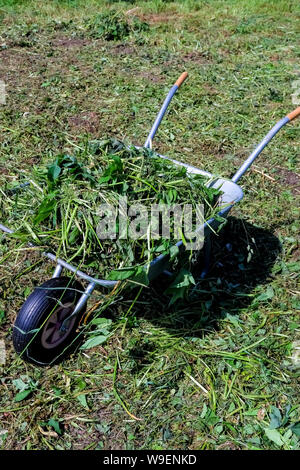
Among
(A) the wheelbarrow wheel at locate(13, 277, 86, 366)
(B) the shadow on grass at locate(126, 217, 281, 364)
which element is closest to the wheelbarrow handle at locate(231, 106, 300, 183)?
(B) the shadow on grass at locate(126, 217, 281, 364)

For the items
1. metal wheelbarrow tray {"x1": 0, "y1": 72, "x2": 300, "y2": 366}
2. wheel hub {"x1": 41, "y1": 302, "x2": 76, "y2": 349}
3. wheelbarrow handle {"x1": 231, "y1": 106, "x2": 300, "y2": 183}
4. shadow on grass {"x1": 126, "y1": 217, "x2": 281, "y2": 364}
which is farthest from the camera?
wheelbarrow handle {"x1": 231, "y1": 106, "x2": 300, "y2": 183}

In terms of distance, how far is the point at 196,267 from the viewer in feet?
12.9

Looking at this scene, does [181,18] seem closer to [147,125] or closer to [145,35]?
[145,35]

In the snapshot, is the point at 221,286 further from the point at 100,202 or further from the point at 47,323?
the point at 47,323

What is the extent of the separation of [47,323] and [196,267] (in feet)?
4.43

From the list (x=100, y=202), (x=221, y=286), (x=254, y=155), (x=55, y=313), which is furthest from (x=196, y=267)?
(x=55, y=313)

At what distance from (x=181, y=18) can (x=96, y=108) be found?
3.32 m

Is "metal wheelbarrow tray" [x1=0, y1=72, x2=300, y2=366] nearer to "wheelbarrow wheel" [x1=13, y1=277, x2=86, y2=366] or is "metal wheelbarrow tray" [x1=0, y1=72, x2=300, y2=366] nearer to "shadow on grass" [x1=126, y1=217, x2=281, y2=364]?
"wheelbarrow wheel" [x1=13, y1=277, x2=86, y2=366]

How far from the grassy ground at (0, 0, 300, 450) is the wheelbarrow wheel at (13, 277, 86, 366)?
4.9 inches

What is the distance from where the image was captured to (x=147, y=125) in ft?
18.4

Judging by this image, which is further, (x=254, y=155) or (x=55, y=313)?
(x=254, y=155)

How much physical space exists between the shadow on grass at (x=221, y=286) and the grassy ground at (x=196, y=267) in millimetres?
12

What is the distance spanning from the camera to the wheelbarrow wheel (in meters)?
2.83

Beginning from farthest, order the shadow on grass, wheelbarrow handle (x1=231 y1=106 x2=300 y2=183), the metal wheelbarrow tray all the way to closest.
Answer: wheelbarrow handle (x1=231 y1=106 x2=300 y2=183) → the shadow on grass → the metal wheelbarrow tray
